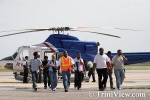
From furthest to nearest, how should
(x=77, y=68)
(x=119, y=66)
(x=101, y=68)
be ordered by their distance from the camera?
(x=77, y=68) < (x=119, y=66) < (x=101, y=68)

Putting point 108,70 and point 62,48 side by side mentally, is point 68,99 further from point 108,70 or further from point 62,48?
point 62,48

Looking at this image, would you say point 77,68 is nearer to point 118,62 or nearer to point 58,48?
point 118,62

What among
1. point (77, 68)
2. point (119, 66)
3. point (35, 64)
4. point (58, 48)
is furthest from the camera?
point (58, 48)

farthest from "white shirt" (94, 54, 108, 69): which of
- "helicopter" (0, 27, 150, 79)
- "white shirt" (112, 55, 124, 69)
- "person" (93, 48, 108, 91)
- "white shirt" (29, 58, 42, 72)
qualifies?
"helicopter" (0, 27, 150, 79)

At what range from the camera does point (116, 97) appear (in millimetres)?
15273

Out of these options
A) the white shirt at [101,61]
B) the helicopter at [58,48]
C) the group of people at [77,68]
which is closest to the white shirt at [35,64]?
the group of people at [77,68]

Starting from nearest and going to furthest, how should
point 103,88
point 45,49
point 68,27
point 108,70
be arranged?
1. point 103,88
2. point 108,70
3. point 68,27
4. point 45,49

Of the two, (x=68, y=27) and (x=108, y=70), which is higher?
(x=68, y=27)

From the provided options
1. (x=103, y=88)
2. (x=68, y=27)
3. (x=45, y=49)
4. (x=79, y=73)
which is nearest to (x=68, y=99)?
(x=103, y=88)

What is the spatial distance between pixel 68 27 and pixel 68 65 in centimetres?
651

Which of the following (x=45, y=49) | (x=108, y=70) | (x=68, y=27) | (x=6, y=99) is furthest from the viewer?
(x=45, y=49)

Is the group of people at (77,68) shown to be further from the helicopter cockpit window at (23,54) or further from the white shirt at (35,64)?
the helicopter cockpit window at (23,54)

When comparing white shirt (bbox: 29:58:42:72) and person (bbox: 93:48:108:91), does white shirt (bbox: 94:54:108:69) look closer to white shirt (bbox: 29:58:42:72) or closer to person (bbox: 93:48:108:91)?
person (bbox: 93:48:108:91)

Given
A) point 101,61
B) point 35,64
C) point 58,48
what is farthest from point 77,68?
point 58,48
